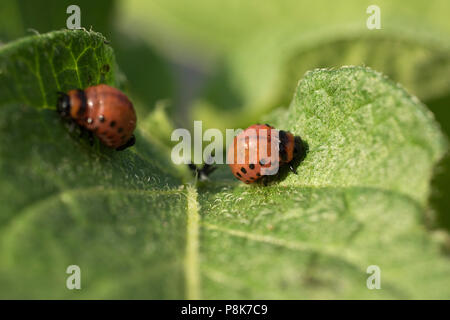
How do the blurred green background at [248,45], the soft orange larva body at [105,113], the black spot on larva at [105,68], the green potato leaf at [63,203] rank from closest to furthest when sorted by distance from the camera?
the green potato leaf at [63,203], the soft orange larva body at [105,113], the black spot on larva at [105,68], the blurred green background at [248,45]

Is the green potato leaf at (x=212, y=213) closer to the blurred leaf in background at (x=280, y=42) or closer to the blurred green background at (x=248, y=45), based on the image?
the blurred green background at (x=248, y=45)

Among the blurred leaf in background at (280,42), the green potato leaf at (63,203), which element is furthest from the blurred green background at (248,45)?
the green potato leaf at (63,203)

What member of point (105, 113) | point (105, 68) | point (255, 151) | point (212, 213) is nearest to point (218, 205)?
point (212, 213)

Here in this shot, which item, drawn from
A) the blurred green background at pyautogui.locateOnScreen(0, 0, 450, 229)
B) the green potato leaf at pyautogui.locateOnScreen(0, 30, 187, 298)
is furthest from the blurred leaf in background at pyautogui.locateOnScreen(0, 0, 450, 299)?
the blurred green background at pyautogui.locateOnScreen(0, 0, 450, 229)

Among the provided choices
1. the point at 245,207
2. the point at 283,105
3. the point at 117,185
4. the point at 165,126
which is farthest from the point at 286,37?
the point at 117,185

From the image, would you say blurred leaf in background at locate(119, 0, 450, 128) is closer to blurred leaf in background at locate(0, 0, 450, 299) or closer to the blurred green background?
the blurred green background

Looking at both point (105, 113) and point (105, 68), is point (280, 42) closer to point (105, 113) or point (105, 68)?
point (105, 68)
